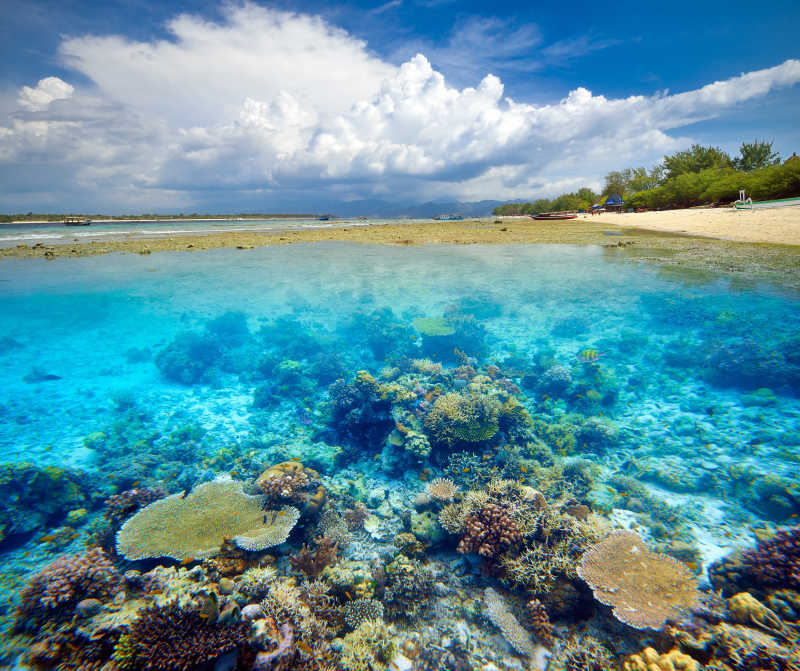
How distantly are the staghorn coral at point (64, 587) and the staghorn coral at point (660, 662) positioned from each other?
6.16 m

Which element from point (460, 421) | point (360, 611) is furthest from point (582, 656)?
point (460, 421)

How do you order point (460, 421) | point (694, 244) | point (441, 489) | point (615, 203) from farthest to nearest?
point (615, 203), point (694, 244), point (460, 421), point (441, 489)

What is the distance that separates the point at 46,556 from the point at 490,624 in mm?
6927

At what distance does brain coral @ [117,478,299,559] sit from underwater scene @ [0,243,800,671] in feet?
0.13

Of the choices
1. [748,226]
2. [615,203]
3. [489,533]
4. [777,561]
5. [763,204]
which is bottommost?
[489,533]

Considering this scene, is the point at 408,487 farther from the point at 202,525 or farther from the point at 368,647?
the point at 202,525

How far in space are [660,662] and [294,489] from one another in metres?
5.35

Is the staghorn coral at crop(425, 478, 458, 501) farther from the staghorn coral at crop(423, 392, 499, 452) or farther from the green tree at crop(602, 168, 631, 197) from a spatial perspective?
the green tree at crop(602, 168, 631, 197)

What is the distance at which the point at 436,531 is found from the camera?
5.59m

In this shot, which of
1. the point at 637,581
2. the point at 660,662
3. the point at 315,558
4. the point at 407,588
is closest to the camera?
the point at 660,662

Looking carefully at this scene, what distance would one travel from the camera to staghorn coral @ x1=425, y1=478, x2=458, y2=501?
20.1ft

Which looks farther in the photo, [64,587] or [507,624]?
[507,624]

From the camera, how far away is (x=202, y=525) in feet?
17.4

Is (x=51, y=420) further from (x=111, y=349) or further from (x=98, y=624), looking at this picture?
(x=98, y=624)
